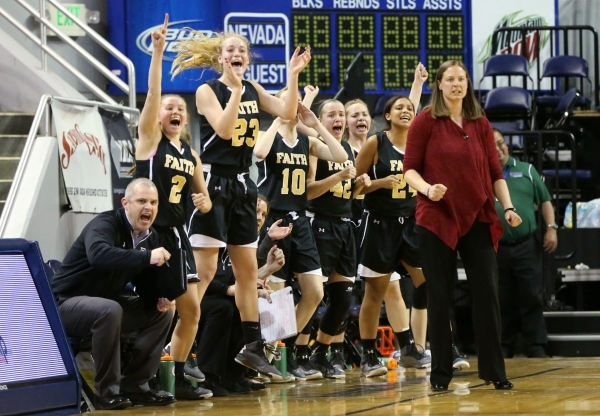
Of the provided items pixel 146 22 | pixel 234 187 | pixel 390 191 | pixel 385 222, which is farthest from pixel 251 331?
pixel 146 22

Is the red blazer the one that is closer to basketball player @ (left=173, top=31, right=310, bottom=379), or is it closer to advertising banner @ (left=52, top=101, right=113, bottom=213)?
basketball player @ (left=173, top=31, right=310, bottom=379)

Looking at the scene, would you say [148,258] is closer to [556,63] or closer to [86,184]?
[86,184]

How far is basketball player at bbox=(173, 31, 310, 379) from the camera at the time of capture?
6316mm

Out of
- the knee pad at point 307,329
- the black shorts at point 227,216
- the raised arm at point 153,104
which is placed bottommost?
the knee pad at point 307,329

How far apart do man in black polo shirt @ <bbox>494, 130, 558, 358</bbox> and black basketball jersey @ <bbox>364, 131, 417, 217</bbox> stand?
2.46 m

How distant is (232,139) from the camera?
21.0 feet

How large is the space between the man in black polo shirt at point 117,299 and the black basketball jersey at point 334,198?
1.97m

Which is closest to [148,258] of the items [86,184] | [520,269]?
[86,184]

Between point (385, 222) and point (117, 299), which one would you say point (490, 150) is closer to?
point (385, 222)

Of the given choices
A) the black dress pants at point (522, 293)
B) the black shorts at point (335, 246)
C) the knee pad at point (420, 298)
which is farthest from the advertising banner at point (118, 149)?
the black dress pants at point (522, 293)

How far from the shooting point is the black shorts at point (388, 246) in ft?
25.2

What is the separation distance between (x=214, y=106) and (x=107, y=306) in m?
1.41

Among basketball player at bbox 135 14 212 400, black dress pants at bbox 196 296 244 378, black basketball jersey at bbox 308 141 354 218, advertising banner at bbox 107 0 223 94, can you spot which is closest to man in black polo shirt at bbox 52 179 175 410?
basketball player at bbox 135 14 212 400

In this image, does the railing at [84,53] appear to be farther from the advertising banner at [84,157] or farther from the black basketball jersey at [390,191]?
the black basketball jersey at [390,191]
